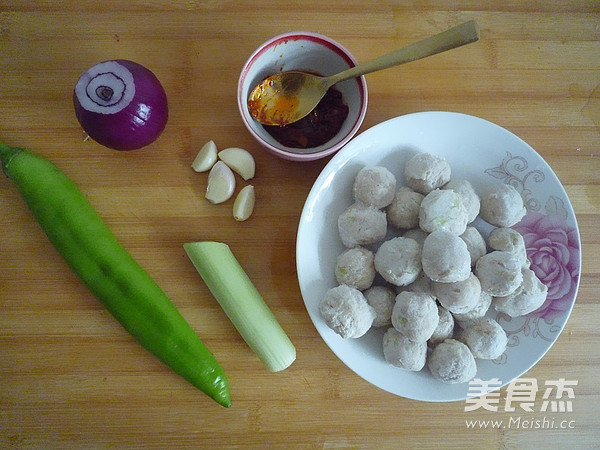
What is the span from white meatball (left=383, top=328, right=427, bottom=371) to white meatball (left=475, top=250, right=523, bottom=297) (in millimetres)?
168

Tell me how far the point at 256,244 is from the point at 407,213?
35 centimetres

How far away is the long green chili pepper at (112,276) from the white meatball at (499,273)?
1.89 ft

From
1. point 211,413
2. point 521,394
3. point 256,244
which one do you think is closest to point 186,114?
point 256,244

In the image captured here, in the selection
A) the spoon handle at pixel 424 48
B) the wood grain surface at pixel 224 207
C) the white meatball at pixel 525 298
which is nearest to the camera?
the spoon handle at pixel 424 48

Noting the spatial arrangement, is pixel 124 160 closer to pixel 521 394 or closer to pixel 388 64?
pixel 388 64

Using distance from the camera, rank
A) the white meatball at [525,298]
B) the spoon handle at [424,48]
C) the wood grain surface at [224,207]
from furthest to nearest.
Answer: the wood grain surface at [224,207] < the white meatball at [525,298] < the spoon handle at [424,48]

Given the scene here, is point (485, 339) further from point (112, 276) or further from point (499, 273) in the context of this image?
point (112, 276)

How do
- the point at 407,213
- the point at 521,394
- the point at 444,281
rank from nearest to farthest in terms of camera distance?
the point at 444,281
the point at 407,213
the point at 521,394

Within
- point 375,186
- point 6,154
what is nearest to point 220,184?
point 375,186

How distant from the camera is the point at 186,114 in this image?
1073 mm

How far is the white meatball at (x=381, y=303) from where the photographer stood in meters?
0.90

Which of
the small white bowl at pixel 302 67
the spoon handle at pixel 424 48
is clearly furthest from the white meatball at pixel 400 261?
the spoon handle at pixel 424 48

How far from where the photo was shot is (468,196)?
912 mm

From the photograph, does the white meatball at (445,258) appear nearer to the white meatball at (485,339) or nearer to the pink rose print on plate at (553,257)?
the white meatball at (485,339)
